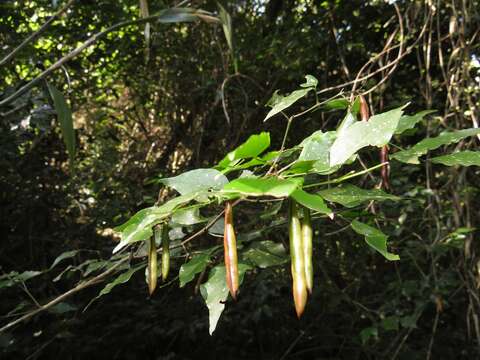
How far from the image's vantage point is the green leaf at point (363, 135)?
409mm

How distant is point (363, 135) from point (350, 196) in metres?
0.12

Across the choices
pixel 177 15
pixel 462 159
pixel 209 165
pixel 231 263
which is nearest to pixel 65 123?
pixel 177 15

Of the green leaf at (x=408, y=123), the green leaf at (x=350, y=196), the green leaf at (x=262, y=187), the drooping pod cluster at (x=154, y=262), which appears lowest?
the drooping pod cluster at (x=154, y=262)

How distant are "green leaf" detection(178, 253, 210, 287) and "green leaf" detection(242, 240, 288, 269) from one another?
8 centimetres

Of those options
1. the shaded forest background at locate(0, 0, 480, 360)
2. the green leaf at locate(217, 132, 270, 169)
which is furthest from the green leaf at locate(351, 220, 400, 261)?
the shaded forest background at locate(0, 0, 480, 360)

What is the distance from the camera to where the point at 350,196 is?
0.53 m

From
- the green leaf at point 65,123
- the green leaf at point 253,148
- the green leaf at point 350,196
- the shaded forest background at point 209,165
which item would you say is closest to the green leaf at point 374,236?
the green leaf at point 350,196

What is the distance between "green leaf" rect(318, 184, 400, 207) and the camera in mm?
522

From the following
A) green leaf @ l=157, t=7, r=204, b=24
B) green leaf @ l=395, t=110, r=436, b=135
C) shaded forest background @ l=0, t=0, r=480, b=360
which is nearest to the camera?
green leaf @ l=395, t=110, r=436, b=135

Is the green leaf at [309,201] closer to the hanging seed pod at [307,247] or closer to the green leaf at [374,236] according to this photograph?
the hanging seed pod at [307,247]

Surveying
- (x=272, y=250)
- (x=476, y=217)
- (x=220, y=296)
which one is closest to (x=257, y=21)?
(x=476, y=217)

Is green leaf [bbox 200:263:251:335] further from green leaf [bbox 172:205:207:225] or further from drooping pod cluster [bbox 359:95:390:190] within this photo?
drooping pod cluster [bbox 359:95:390:190]

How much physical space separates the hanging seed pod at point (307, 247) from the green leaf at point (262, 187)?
0.27ft

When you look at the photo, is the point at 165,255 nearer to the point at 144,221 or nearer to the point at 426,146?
the point at 144,221
